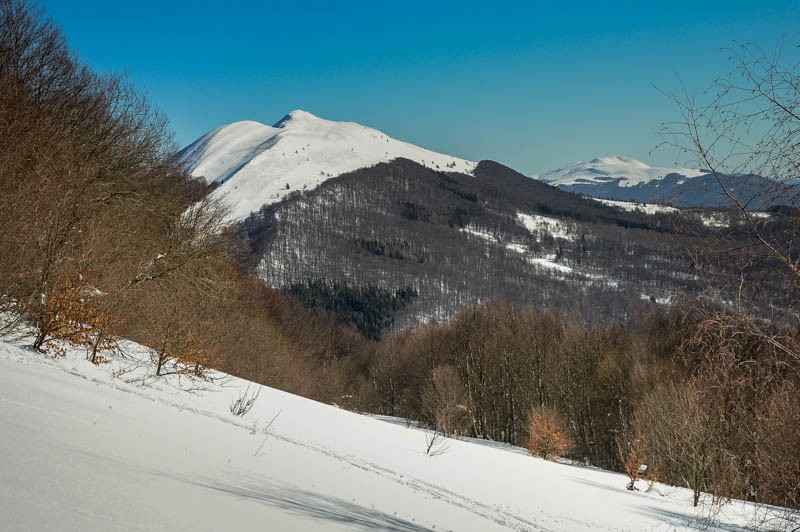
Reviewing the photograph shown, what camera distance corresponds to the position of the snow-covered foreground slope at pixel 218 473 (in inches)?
125

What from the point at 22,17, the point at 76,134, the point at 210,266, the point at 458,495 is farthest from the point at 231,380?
the point at 22,17

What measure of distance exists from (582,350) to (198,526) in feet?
162

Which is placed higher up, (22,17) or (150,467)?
(22,17)

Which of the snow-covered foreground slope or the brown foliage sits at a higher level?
the snow-covered foreground slope

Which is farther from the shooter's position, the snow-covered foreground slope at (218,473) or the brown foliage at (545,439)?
the brown foliage at (545,439)

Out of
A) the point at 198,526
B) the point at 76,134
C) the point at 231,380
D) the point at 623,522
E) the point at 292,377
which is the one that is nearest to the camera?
the point at 198,526

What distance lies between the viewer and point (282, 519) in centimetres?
441

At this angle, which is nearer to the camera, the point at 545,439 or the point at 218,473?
the point at 218,473

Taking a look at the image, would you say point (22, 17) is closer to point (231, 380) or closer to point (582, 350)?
point (231, 380)

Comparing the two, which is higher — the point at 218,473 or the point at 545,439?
the point at 218,473

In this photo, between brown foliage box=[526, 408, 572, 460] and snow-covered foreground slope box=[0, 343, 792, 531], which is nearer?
snow-covered foreground slope box=[0, 343, 792, 531]

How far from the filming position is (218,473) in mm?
5609

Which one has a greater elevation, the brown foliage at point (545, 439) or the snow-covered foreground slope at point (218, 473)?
the snow-covered foreground slope at point (218, 473)

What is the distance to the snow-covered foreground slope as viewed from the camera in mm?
3176
